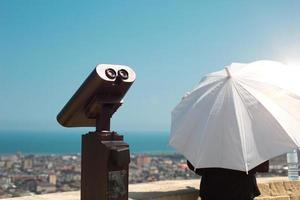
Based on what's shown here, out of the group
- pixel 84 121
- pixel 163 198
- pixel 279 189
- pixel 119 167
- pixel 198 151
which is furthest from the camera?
pixel 279 189

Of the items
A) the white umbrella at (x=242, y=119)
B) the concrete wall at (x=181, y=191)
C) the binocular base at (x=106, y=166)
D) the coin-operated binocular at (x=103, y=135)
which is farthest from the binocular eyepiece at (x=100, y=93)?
the concrete wall at (x=181, y=191)

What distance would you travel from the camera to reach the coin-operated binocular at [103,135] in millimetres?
2328

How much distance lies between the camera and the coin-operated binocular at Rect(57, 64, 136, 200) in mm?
2328

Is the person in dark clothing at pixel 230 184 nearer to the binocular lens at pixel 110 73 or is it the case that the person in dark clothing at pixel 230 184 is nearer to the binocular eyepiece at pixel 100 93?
the binocular eyepiece at pixel 100 93

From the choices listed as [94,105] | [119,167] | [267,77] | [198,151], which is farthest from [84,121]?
[267,77]

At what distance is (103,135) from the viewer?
2.40 m

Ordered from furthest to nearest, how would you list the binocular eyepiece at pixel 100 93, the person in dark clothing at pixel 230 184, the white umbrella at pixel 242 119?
the person in dark clothing at pixel 230 184 < the white umbrella at pixel 242 119 < the binocular eyepiece at pixel 100 93

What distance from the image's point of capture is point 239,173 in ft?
10.6

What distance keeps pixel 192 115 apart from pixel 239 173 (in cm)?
54

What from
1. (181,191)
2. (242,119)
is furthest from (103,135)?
(181,191)

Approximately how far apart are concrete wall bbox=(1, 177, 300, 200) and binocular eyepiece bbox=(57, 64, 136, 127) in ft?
3.48

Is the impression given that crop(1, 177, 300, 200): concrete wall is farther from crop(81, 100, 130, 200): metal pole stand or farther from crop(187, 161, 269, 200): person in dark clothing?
crop(81, 100, 130, 200): metal pole stand

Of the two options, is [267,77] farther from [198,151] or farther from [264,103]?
[198,151]

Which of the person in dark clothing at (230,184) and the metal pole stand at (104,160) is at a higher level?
the metal pole stand at (104,160)
